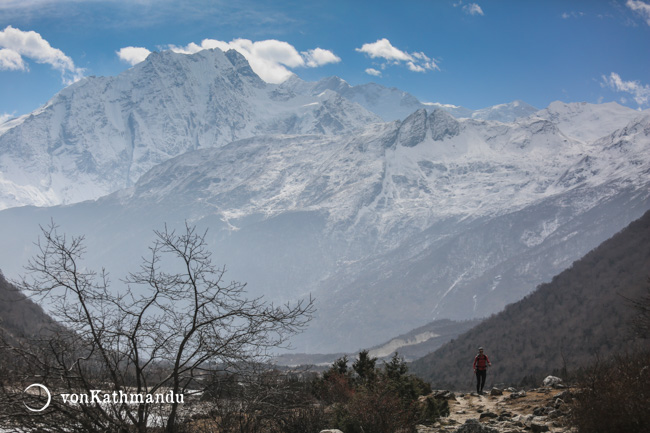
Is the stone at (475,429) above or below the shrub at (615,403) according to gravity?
below

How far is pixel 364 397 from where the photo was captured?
14.9m

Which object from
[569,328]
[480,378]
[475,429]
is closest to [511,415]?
[475,429]

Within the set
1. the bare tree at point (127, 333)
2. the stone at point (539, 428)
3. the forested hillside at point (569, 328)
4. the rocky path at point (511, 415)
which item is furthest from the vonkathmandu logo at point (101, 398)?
the forested hillside at point (569, 328)

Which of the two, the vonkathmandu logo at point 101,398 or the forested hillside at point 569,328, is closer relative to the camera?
the vonkathmandu logo at point 101,398

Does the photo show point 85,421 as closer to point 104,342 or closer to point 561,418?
point 104,342

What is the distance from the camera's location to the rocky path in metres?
14.5

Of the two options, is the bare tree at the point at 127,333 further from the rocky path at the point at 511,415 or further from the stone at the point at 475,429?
the rocky path at the point at 511,415

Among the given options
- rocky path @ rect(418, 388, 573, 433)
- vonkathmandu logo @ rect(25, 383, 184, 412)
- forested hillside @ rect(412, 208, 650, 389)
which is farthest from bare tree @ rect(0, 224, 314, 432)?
forested hillside @ rect(412, 208, 650, 389)

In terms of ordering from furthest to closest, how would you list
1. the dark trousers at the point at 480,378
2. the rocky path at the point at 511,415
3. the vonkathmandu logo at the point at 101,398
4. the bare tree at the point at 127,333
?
the dark trousers at the point at 480,378 → the rocky path at the point at 511,415 → the bare tree at the point at 127,333 → the vonkathmandu logo at the point at 101,398

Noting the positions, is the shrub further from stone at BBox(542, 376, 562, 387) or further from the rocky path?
stone at BBox(542, 376, 562, 387)

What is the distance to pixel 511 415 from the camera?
58.4 ft

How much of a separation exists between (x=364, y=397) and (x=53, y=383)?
8.31 metres

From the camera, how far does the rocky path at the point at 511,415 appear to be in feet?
47.6

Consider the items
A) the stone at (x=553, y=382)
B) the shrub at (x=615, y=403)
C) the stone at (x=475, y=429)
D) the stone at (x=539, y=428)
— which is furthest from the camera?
the stone at (x=553, y=382)
